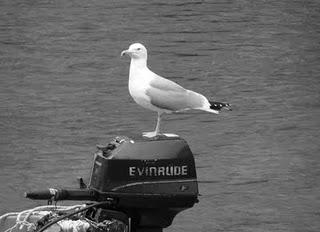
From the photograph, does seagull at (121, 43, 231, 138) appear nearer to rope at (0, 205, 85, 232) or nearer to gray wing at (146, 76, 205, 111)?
gray wing at (146, 76, 205, 111)

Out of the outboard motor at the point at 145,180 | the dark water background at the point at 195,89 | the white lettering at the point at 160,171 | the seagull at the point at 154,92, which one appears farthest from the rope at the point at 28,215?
the dark water background at the point at 195,89

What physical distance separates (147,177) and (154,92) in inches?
24.1

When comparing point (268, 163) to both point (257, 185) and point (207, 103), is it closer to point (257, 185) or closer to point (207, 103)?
point (257, 185)

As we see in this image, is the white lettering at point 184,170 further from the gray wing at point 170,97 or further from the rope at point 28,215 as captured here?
the gray wing at point 170,97

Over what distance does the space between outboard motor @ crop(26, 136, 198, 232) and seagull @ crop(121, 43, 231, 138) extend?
0.44m

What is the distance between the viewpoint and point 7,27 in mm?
8898

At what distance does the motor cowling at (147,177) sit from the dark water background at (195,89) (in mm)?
1713

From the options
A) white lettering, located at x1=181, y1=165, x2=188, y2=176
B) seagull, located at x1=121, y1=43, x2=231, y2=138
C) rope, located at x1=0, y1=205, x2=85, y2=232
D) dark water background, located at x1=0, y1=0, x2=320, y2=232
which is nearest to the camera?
rope, located at x1=0, y1=205, x2=85, y2=232

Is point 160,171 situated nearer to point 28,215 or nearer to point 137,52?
point 28,215

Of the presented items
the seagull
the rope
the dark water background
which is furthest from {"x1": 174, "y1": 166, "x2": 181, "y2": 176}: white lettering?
the dark water background

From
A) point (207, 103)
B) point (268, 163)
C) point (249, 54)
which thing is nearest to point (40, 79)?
point (249, 54)

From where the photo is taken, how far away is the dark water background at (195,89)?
614 cm

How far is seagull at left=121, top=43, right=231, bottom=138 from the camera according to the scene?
4434 mm

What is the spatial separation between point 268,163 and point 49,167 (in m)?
1.23
